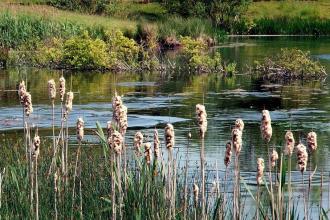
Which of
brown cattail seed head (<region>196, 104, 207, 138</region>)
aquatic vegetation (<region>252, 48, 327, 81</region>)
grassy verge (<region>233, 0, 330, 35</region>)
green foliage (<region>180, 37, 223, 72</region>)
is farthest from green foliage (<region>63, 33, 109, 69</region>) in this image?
grassy verge (<region>233, 0, 330, 35</region>)

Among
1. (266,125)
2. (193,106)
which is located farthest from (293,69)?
(266,125)

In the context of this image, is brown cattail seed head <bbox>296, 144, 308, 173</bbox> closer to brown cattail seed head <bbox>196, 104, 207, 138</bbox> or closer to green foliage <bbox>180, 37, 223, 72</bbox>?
brown cattail seed head <bbox>196, 104, 207, 138</bbox>

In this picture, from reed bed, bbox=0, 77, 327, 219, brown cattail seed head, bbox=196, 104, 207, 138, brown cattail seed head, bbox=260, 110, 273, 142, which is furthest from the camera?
reed bed, bbox=0, 77, 327, 219

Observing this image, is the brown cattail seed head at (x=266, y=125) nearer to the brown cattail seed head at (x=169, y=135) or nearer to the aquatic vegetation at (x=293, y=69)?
the brown cattail seed head at (x=169, y=135)

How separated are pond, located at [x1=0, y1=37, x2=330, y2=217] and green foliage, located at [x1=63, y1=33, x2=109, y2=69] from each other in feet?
3.31

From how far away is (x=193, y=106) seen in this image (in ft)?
76.6

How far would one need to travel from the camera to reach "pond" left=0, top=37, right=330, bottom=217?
16.9 m

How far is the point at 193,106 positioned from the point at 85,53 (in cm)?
1292

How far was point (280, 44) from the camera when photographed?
4962cm

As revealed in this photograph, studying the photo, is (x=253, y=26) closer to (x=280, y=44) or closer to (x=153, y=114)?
(x=280, y=44)

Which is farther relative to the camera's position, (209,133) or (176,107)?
(176,107)

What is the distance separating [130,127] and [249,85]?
399 inches

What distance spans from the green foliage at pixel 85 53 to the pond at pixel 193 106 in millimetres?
1008

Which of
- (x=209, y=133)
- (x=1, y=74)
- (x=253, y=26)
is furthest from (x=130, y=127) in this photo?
(x=253, y=26)
